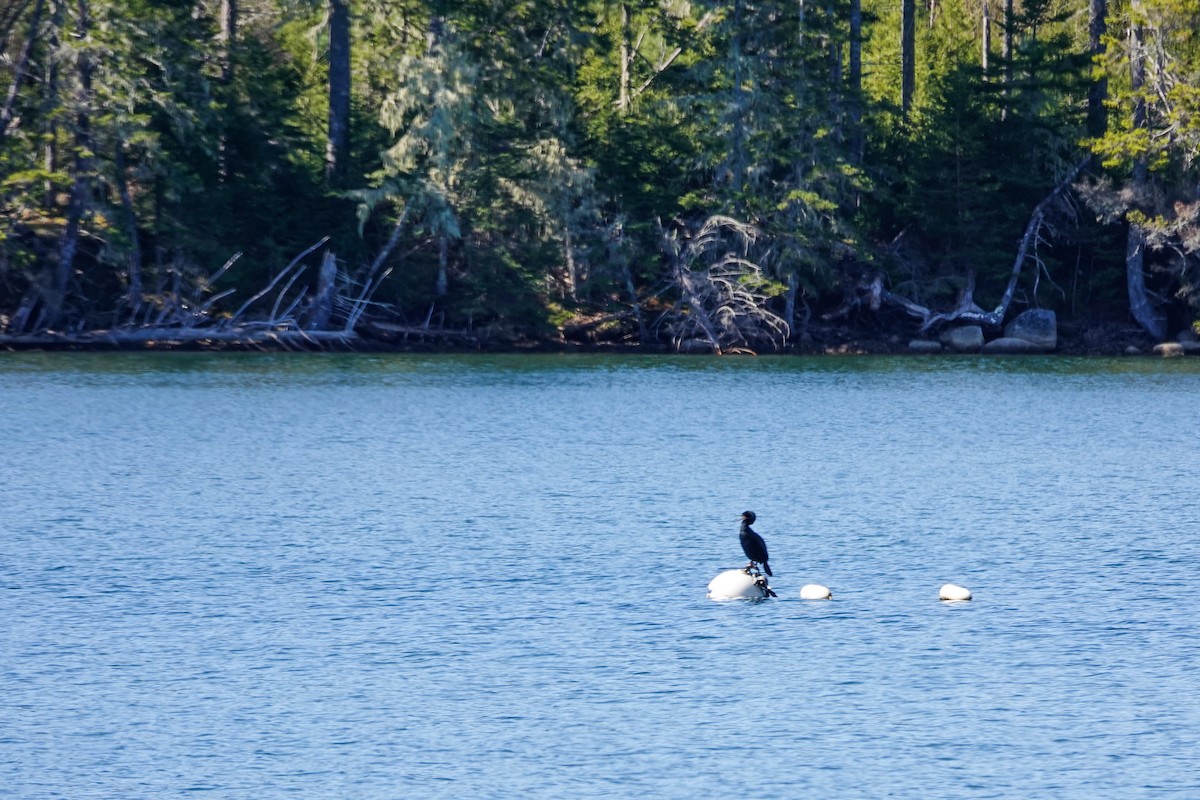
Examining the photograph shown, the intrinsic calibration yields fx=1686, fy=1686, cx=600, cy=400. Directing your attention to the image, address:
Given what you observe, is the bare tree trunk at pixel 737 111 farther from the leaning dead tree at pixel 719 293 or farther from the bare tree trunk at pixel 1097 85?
the bare tree trunk at pixel 1097 85

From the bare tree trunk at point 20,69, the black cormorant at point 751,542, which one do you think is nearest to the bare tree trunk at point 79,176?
the bare tree trunk at point 20,69

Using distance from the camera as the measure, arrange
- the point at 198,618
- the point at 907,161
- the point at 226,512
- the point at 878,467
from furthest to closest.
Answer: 1. the point at 907,161
2. the point at 878,467
3. the point at 226,512
4. the point at 198,618

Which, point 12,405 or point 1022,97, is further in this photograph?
point 1022,97

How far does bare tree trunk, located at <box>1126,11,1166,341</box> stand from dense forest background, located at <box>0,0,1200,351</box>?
0.09m

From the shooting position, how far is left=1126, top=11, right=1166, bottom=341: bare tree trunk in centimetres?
4853

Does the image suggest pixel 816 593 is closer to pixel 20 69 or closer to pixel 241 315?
pixel 241 315

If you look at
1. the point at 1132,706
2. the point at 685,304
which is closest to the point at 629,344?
the point at 685,304

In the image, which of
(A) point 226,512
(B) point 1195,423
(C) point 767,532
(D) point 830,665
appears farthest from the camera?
(B) point 1195,423

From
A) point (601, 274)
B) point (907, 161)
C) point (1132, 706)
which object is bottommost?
point (1132, 706)

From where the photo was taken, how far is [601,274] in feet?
164

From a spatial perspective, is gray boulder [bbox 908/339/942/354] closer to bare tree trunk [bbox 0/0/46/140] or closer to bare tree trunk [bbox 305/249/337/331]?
bare tree trunk [bbox 305/249/337/331]

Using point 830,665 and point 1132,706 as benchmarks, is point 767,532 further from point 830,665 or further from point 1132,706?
point 1132,706

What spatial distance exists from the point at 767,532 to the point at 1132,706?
319 inches

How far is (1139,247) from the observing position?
49.8 metres
